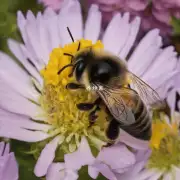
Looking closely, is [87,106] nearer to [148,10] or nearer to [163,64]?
[163,64]

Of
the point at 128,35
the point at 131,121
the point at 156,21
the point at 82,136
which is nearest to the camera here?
the point at 131,121

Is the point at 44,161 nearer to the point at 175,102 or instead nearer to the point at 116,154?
the point at 116,154

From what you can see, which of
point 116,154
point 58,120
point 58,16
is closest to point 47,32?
point 58,16

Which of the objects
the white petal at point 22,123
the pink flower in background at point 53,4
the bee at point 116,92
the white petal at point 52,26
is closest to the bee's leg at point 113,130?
the bee at point 116,92

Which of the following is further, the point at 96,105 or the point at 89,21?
the point at 89,21

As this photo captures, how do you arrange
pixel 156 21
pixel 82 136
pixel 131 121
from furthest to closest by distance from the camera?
1. pixel 156 21
2. pixel 82 136
3. pixel 131 121

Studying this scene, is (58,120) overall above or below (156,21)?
below

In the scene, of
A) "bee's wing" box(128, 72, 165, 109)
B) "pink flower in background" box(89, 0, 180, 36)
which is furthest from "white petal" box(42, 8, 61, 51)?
"bee's wing" box(128, 72, 165, 109)

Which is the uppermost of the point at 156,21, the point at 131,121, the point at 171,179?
the point at 156,21
